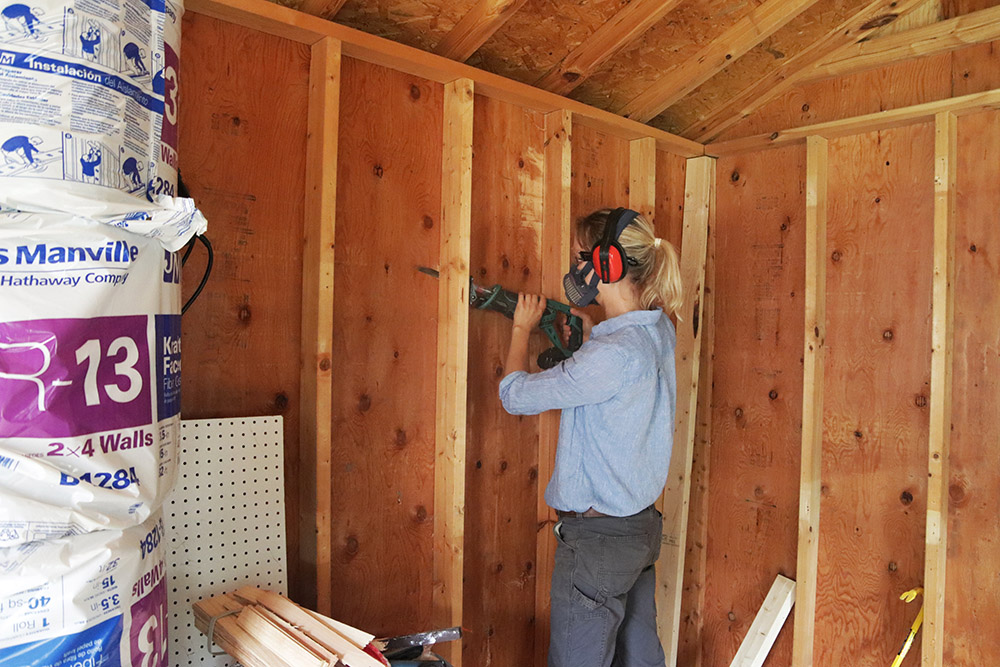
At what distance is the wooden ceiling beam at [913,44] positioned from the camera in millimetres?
2268

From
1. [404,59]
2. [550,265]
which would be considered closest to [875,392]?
[550,265]

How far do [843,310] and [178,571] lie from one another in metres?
2.39

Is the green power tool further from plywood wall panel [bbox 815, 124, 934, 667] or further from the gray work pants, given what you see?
plywood wall panel [bbox 815, 124, 934, 667]

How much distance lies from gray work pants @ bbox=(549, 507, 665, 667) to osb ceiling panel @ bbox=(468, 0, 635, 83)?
1456 millimetres

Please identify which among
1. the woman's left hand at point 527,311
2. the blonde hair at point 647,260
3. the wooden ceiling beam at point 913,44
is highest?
the wooden ceiling beam at point 913,44

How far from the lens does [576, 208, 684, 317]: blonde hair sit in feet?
6.30

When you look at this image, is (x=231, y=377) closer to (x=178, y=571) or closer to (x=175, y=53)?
(x=178, y=571)

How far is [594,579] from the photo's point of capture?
1867 millimetres

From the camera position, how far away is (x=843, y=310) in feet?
8.51

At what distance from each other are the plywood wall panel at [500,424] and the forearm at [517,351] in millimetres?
219

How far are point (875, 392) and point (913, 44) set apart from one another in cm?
126

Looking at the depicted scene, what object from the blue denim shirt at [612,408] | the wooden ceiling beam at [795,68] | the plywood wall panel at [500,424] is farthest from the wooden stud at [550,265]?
the wooden ceiling beam at [795,68]

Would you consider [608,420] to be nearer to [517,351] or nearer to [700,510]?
[517,351]

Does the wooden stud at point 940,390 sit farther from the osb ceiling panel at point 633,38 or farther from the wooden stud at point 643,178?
the wooden stud at point 643,178
